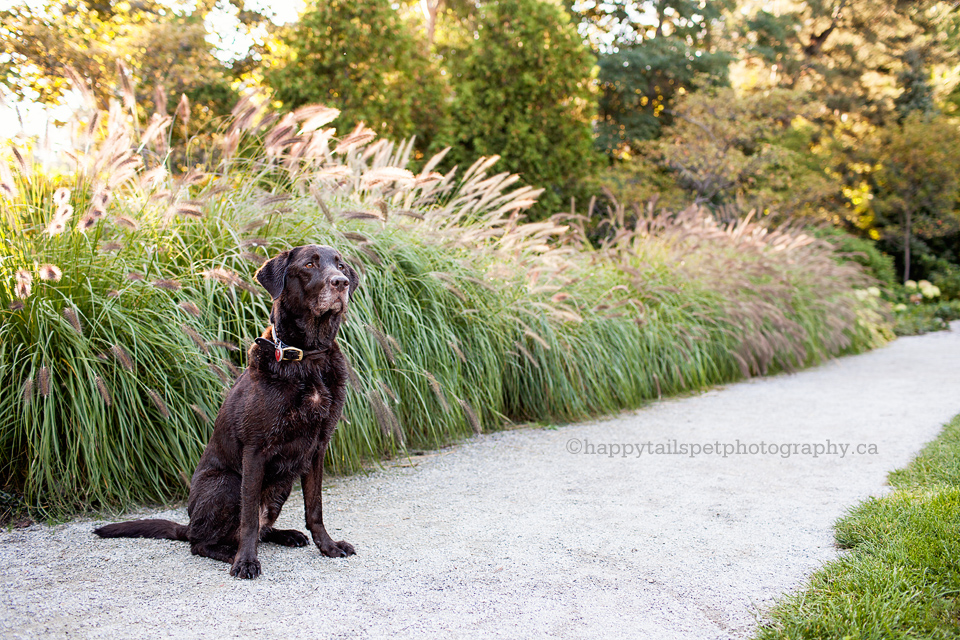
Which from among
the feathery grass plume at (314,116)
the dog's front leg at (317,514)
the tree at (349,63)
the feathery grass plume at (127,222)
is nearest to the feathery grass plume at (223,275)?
the feathery grass plume at (127,222)

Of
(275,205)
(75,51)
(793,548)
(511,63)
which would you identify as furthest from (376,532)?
(511,63)

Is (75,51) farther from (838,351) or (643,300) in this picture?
(838,351)

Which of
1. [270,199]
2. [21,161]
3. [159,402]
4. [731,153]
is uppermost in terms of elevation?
[731,153]

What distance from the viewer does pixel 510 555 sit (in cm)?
270

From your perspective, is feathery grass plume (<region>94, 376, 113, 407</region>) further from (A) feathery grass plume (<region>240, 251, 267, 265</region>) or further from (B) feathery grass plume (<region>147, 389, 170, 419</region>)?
(A) feathery grass plume (<region>240, 251, 267, 265</region>)

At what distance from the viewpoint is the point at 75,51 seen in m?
7.81

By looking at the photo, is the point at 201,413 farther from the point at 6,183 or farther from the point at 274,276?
the point at 6,183

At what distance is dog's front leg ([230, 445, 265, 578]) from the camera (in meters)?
2.44

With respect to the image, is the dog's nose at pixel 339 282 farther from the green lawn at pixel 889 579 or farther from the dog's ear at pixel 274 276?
the green lawn at pixel 889 579

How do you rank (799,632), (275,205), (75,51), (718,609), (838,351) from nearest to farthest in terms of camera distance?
(799,632), (718,609), (275,205), (75,51), (838,351)

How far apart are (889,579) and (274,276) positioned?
7.65 ft

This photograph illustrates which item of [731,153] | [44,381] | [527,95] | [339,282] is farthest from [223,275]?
[731,153]

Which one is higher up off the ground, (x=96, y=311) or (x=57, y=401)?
(x=96, y=311)

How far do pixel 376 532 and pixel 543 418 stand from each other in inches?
98.1
